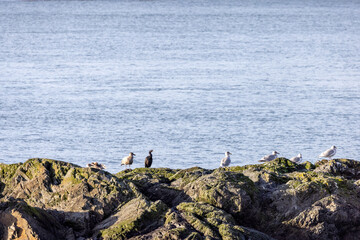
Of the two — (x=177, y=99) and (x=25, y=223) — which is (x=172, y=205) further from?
(x=177, y=99)

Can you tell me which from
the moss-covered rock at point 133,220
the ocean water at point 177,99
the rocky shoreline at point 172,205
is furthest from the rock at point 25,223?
the ocean water at point 177,99

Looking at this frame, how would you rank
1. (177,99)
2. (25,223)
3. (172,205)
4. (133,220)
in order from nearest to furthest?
1. (25,223)
2. (133,220)
3. (172,205)
4. (177,99)

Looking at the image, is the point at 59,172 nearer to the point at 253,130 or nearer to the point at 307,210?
the point at 307,210

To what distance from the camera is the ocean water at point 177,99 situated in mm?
34531

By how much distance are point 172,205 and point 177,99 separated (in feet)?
115

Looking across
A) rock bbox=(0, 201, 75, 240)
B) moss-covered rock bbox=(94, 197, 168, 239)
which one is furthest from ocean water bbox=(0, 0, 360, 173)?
rock bbox=(0, 201, 75, 240)

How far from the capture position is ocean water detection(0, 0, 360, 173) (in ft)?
113

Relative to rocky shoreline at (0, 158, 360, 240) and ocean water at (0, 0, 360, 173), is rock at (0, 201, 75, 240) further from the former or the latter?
ocean water at (0, 0, 360, 173)

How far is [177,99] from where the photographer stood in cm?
4588

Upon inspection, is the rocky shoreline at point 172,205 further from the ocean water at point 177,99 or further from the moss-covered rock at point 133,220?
the ocean water at point 177,99

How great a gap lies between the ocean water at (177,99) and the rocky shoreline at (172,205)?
19220mm

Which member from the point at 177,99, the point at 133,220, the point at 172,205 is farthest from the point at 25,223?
the point at 177,99

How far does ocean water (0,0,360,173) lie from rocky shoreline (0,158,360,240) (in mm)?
19220

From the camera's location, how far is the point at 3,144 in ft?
115
